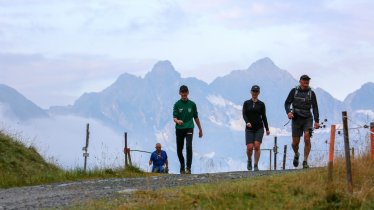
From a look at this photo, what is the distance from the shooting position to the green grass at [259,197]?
31.3 ft

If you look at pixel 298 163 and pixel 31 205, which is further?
pixel 298 163

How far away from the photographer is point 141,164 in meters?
19.1

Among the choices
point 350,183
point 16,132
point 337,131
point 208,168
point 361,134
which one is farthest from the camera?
point 16,132

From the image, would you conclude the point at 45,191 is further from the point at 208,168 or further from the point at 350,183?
the point at 208,168

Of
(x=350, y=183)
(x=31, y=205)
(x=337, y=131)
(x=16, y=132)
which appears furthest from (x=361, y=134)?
(x=16, y=132)

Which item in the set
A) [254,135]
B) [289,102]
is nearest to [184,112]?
[254,135]

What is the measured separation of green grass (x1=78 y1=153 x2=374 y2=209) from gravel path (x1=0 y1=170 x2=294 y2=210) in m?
0.77

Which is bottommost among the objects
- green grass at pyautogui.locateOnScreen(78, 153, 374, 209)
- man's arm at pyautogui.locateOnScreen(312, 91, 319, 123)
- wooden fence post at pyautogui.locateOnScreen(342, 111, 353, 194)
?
green grass at pyautogui.locateOnScreen(78, 153, 374, 209)

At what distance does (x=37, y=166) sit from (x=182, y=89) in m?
7.26

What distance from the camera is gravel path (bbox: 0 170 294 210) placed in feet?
34.1

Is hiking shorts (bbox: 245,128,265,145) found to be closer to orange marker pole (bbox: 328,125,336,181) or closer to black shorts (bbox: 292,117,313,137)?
black shorts (bbox: 292,117,313,137)

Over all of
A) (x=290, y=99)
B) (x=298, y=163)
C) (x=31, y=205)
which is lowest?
(x=31, y=205)

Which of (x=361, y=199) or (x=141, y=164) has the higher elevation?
(x=141, y=164)

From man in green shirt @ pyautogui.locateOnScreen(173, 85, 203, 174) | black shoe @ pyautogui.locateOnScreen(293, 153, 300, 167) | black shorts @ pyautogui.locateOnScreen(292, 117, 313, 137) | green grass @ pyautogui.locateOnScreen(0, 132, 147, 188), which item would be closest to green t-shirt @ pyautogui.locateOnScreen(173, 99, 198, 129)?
man in green shirt @ pyautogui.locateOnScreen(173, 85, 203, 174)
